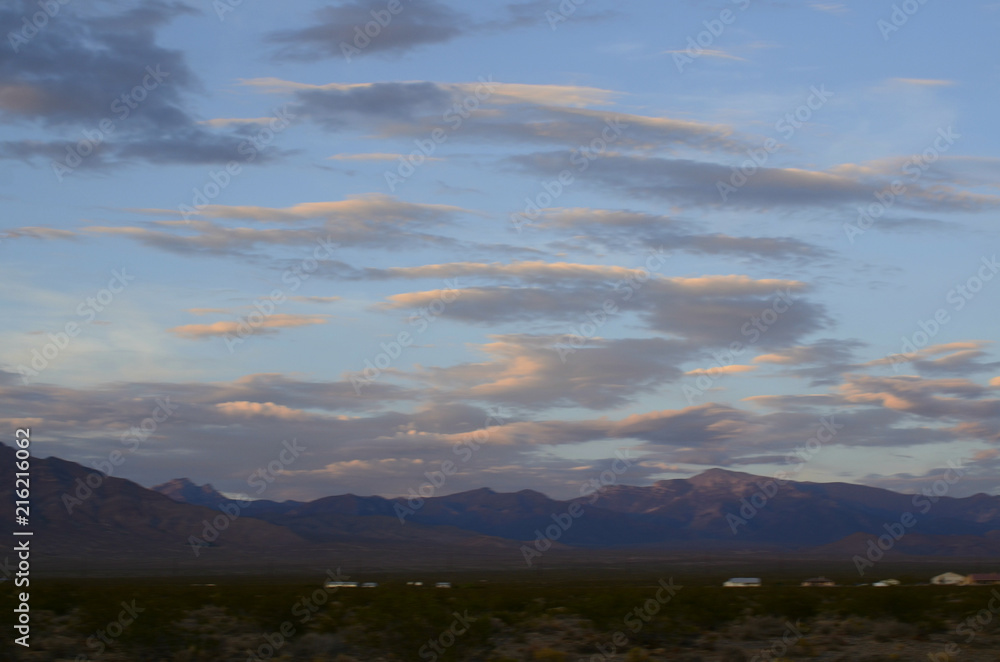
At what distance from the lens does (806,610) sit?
33906mm

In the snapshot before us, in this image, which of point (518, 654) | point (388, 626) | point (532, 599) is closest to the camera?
point (518, 654)

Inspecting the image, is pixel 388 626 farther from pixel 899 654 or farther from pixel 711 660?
pixel 899 654

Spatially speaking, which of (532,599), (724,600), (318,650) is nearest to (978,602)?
(724,600)

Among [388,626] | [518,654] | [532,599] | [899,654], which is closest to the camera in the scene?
[899,654]

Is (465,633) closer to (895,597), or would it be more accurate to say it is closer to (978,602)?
(895,597)

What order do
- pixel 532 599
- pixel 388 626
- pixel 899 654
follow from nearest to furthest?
1. pixel 899 654
2. pixel 388 626
3. pixel 532 599

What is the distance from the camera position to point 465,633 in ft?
108

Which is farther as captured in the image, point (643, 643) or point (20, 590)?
point (20, 590)

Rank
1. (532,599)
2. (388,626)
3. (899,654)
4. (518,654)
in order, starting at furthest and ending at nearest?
(532,599), (388,626), (518,654), (899,654)

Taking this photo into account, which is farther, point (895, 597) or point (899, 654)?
point (895, 597)

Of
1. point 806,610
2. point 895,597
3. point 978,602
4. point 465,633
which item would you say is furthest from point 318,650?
point 978,602

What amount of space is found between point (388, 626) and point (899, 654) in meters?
16.3

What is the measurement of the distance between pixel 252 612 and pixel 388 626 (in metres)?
5.54

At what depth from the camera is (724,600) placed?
35.6 meters
